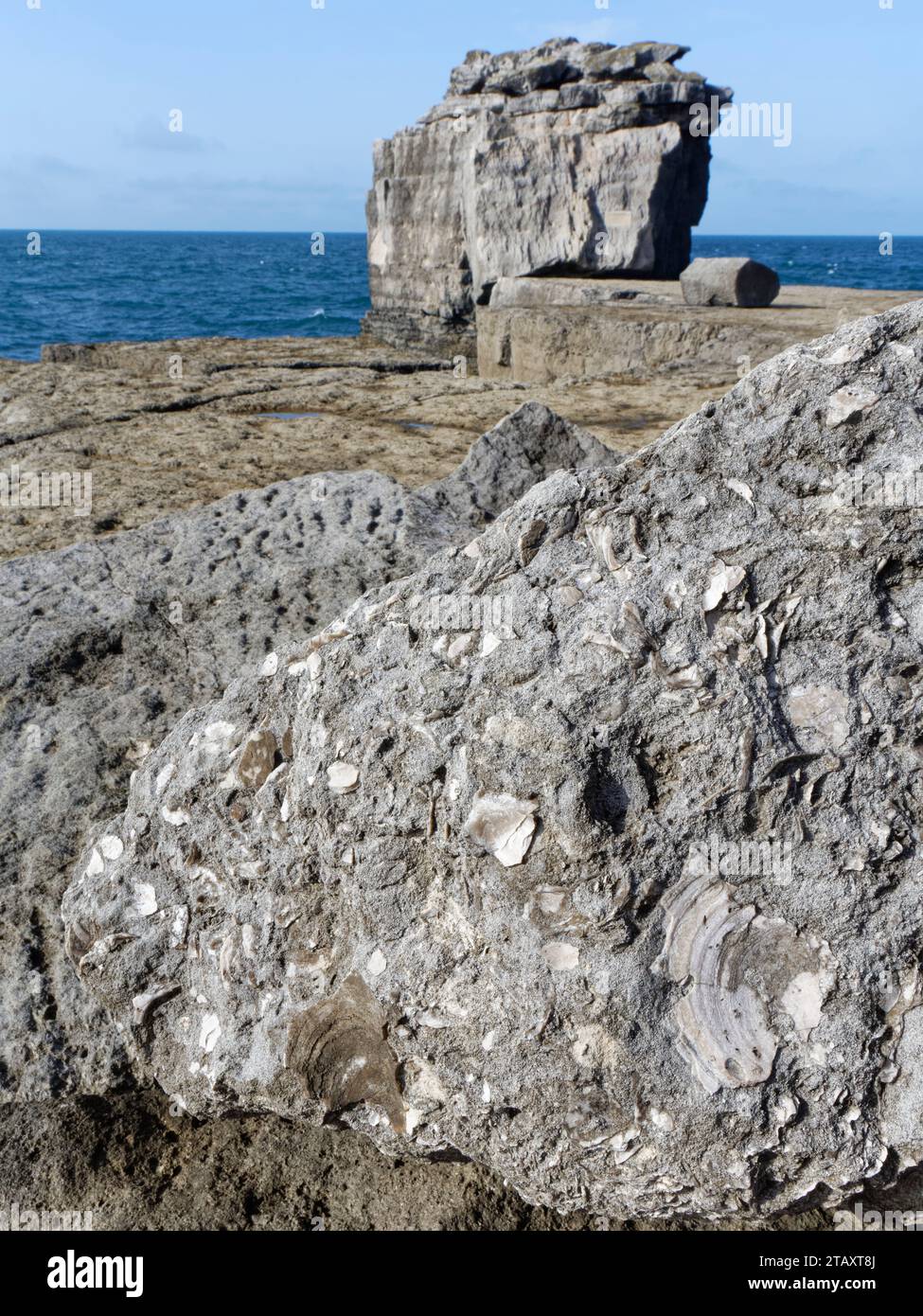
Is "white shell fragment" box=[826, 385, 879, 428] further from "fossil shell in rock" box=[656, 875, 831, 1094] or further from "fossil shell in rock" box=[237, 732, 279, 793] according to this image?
"fossil shell in rock" box=[237, 732, 279, 793]

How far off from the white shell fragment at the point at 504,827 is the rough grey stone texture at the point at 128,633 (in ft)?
2.79

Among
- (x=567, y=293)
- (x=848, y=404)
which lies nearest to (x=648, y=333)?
(x=567, y=293)

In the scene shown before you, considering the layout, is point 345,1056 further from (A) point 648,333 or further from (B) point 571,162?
(B) point 571,162

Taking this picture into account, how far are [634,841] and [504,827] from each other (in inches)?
6.3

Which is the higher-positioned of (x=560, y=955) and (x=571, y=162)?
(x=571, y=162)

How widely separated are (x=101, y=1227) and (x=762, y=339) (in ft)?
26.8

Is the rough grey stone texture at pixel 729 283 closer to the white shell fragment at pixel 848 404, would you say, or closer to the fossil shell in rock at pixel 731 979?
the white shell fragment at pixel 848 404

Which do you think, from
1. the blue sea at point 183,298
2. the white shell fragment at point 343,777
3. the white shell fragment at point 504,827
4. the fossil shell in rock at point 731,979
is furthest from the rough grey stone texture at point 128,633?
the blue sea at point 183,298

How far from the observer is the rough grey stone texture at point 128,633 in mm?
1718

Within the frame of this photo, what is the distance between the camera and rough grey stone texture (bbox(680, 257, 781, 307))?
10.1 meters

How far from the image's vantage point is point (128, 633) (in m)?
2.38

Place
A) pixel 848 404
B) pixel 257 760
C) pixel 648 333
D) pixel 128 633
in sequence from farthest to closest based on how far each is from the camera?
pixel 648 333
pixel 128 633
pixel 257 760
pixel 848 404

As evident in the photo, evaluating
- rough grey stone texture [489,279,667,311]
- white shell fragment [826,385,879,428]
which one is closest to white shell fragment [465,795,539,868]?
white shell fragment [826,385,879,428]

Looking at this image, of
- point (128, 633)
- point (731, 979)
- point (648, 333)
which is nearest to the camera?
A: point (731, 979)
